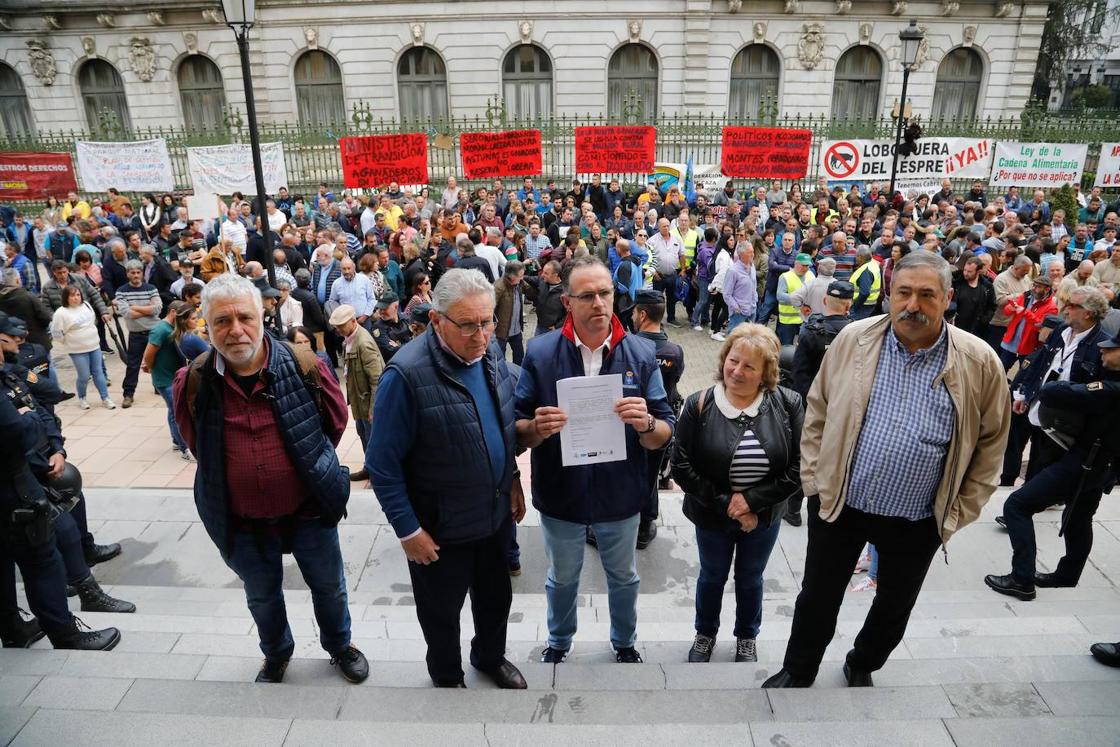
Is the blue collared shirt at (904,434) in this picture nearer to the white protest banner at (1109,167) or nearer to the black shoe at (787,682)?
the black shoe at (787,682)

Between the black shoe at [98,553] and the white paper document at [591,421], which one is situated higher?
the white paper document at [591,421]

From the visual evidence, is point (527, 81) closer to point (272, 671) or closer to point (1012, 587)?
point (1012, 587)

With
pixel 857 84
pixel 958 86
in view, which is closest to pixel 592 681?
pixel 857 84

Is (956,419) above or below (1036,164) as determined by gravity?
below

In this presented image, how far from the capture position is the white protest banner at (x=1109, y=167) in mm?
16516

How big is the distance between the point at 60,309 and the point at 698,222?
10634 mm

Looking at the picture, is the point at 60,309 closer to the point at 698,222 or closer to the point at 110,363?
the point at 110,363

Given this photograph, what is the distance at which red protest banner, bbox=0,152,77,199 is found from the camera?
17.6 metres

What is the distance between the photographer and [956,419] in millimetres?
2820

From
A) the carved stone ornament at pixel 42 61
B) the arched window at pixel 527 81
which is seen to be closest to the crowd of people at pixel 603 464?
the arched window at pixel 527 81

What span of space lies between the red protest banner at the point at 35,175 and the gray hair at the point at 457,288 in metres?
19.1

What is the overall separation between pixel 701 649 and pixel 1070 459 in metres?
2.58

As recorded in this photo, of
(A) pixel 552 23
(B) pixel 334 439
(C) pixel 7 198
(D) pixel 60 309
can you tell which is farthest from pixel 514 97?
(B) pixel 334 439

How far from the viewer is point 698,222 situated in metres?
14.3
